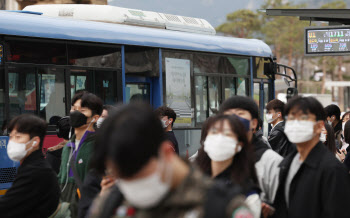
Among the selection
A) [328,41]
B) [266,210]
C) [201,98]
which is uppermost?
[328,41]

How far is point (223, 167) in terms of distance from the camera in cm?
344

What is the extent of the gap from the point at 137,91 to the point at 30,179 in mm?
6039

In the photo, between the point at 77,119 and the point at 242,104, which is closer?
the point at 242,104

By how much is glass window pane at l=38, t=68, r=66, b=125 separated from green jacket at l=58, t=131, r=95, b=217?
343 cm

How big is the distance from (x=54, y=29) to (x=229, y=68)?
13.2 feet

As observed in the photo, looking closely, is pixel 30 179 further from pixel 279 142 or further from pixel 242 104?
pixel 279 142

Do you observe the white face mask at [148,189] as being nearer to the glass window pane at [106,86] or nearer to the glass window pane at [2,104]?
the glass window pane at [2,104]

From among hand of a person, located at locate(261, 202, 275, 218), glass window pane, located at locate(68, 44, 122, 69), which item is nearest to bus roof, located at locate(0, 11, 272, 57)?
glass window pane, located at locate(68, 44, 122, 69)

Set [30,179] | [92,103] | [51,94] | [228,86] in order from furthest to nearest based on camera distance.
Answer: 1. [228,86]
2. [51,94]
3. [92,103]
4. [30,179]

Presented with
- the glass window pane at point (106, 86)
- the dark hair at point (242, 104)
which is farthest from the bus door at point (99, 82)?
the dark hair at point (242, 104)

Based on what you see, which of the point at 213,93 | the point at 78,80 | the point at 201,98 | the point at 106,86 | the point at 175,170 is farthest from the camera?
the point at 213,93

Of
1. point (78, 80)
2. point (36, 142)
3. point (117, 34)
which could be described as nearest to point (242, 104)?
point (36, 142)

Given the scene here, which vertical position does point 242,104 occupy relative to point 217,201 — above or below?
above

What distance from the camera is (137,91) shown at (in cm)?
995
